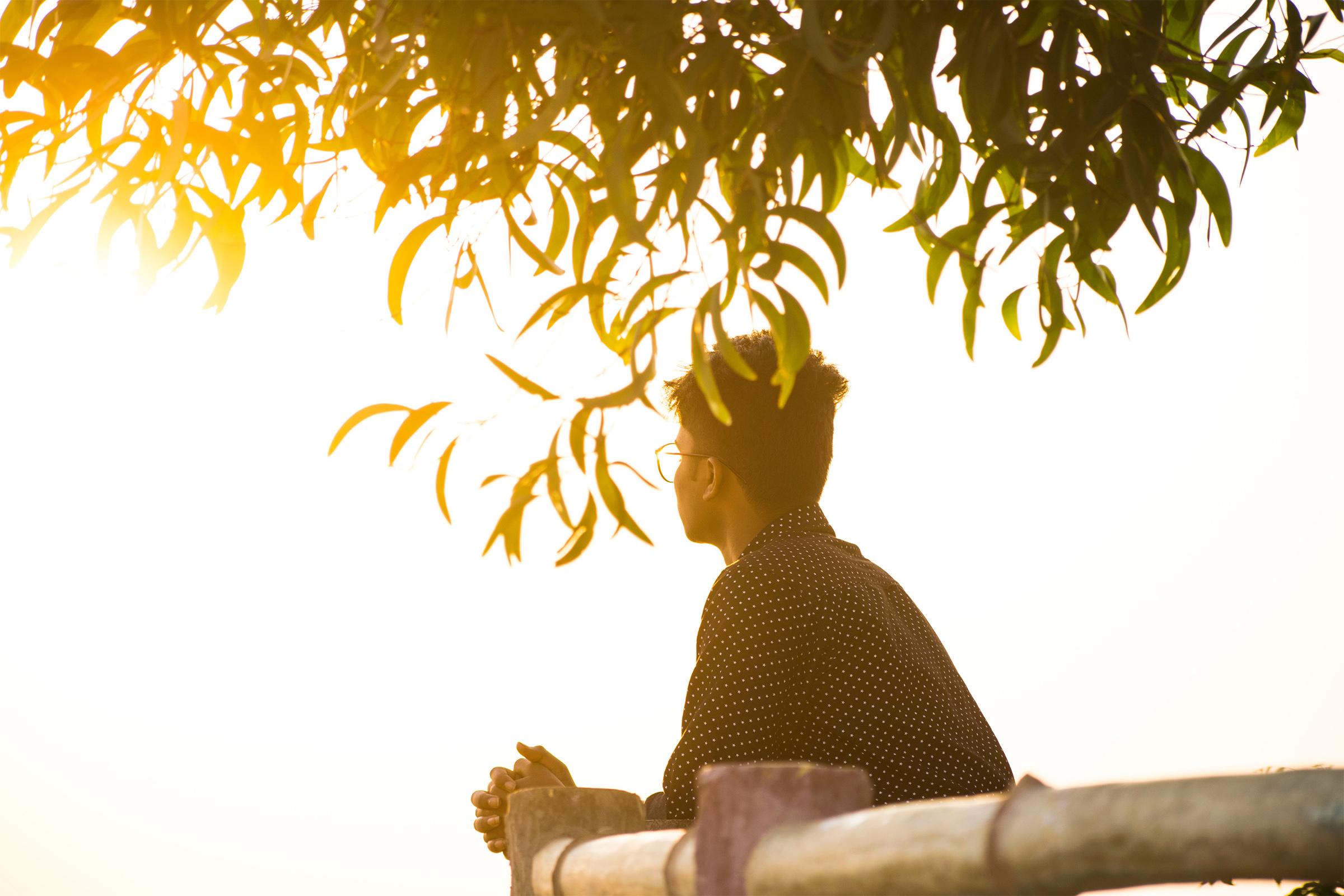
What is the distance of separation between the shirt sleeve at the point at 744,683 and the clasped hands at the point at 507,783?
0.85 ft

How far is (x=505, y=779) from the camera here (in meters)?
1.73

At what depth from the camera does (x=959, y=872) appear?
750 mm

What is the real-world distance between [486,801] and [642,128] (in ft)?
3.49

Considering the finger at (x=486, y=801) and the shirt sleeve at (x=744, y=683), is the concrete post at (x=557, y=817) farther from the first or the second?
the finger at (x=486, y=801)

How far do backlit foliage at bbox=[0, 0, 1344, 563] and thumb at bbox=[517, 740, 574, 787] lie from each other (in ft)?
2.16

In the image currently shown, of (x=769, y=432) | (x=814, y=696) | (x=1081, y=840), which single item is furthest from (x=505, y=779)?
(x=1081, y=840)

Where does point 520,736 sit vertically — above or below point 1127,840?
above

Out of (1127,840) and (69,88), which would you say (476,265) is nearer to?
(69,88)

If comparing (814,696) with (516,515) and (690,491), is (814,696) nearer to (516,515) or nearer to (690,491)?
(690,491)

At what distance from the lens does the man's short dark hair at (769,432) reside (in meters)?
1.86

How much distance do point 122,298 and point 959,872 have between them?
115cm

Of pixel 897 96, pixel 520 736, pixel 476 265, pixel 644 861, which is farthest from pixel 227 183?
pixel 520 736

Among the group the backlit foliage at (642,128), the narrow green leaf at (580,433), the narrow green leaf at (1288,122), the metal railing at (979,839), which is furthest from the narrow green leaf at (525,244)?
the narrow green leaf at (1288,122)

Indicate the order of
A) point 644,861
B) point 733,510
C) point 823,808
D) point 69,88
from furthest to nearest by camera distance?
point 733,510 → point 69,88 → point 644,861 → point 823,808
